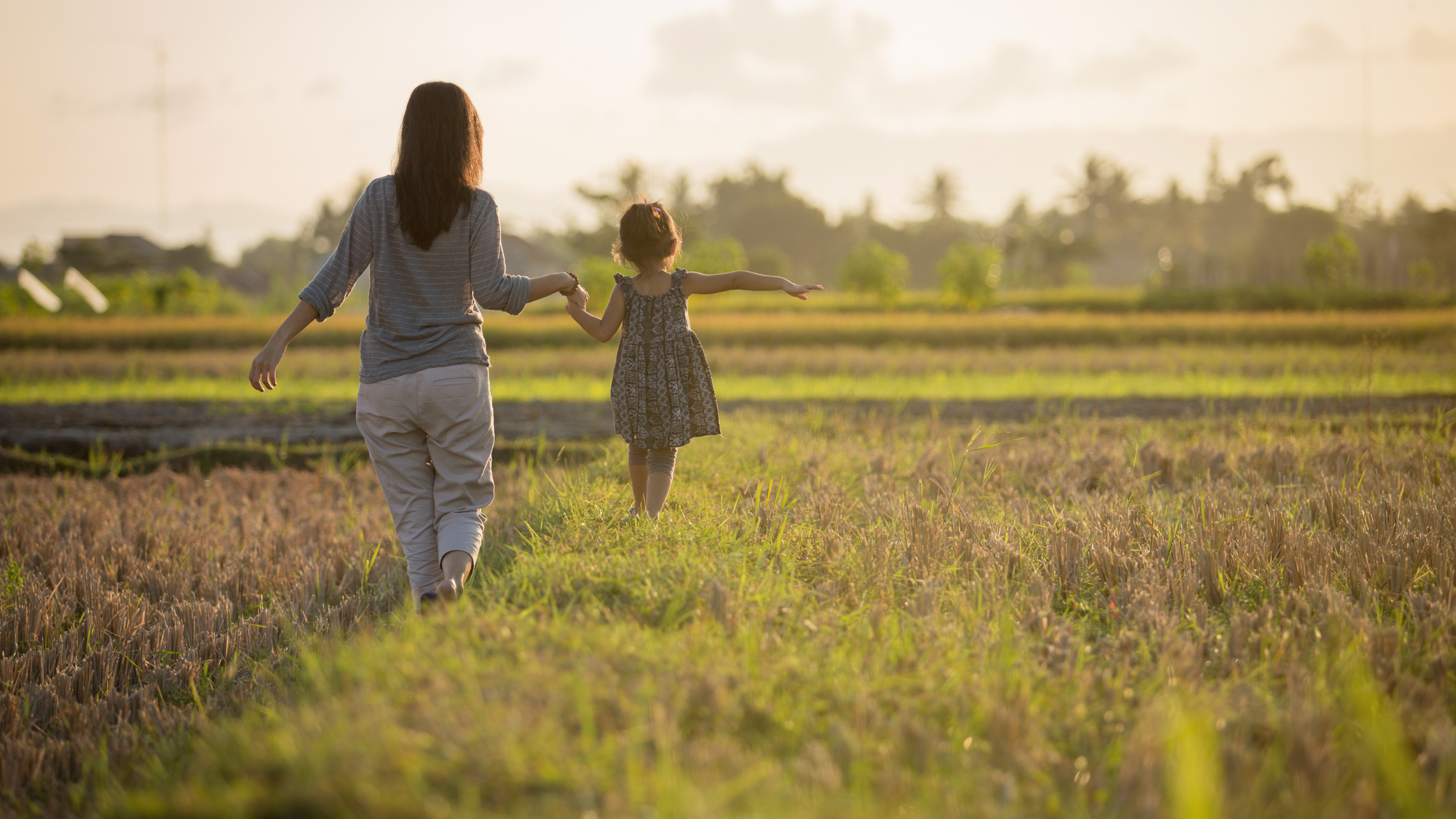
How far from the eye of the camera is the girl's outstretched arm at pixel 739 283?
11.4 feet

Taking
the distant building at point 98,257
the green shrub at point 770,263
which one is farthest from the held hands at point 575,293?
the distant building at point 98,257

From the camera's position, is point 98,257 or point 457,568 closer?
point 457,568

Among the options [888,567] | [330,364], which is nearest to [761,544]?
[888,567]

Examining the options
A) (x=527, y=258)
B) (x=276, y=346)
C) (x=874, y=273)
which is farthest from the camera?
(x=527, y=258)

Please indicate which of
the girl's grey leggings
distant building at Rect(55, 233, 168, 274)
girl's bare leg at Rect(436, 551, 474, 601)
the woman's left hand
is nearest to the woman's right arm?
the woman's left hand

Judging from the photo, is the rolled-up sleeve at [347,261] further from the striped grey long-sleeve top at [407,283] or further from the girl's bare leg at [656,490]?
the girl's bare leg at [656,490]

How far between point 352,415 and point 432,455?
24.1ft

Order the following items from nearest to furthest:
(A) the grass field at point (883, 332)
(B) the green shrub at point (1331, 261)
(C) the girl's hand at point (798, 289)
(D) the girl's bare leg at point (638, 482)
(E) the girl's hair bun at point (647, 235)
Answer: (C) the girl's hand at point (798, 289), (E) the girl's hair bun at point (647, 235), (D) the girl's bare leg at point (638, 482), (A) the grass field at point (883, 332), (B) the green shrub at point (1331, 261)

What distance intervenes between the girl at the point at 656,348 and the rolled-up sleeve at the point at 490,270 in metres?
0.55

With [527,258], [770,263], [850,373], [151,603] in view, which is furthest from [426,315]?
[527,258]

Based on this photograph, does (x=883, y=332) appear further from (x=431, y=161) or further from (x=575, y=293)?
(x=431, y=161)

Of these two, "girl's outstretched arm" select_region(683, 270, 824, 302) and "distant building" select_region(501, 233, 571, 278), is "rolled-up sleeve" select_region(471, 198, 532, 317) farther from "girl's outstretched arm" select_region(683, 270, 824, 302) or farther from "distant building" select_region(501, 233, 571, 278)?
"distant building" select_region(501, 233, 571, 278)

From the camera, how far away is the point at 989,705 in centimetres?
A: 190

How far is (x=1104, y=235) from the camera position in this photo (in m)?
65.2
